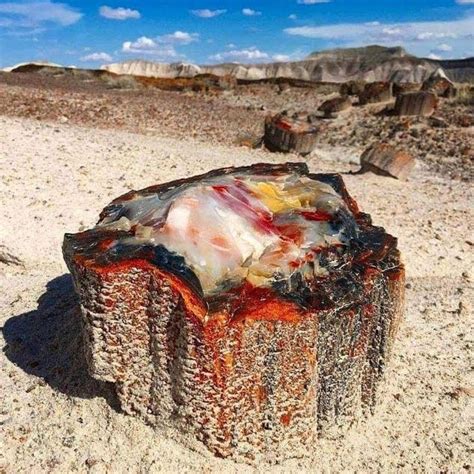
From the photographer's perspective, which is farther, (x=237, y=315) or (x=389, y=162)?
(x=389, y=162)

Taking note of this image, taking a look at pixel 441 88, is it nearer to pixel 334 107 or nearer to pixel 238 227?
pixel 334 107

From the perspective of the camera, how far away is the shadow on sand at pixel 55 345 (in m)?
3.24

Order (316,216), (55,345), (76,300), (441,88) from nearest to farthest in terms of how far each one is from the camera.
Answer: (316,216) → (55,345) → (76,300) → (441,88)

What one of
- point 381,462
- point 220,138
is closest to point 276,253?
point 381,462

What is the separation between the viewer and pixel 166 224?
2.85 metres

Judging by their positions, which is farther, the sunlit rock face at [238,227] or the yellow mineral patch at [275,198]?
the yellow mineral patch at [275,198]

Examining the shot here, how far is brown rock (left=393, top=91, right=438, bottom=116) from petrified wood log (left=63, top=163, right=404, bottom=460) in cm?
1153

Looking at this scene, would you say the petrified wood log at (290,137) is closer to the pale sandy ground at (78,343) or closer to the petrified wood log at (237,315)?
the pale sandy ground at (78,343)

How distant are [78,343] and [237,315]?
55.6 inches

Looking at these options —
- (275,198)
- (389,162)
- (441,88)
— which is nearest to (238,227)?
(275,198)

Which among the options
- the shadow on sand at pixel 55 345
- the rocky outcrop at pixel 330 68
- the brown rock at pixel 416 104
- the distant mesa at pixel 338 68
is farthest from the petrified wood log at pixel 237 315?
the rocky outcrop at pixel 330 68

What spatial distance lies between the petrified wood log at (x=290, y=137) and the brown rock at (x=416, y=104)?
4.22 meters

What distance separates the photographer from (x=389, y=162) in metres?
8.65

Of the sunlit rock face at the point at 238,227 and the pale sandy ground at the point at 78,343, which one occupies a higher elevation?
the sunlit rock face at the point at 238,227
